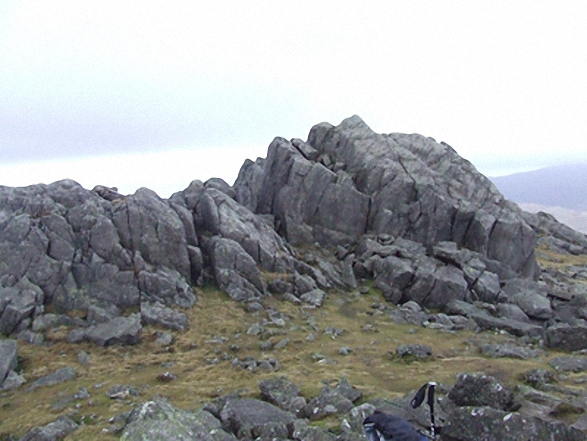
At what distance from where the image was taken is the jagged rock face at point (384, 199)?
2255 inches

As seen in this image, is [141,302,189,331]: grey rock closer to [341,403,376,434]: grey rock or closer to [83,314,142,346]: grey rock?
[83,314,142,346]: grey rock

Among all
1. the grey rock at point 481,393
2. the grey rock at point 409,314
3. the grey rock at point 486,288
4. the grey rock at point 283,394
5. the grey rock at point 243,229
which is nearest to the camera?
the grey rock at point 481,393

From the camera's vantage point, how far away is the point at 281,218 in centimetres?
6056

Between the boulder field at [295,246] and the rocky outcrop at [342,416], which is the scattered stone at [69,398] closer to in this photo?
the rocky outcrop at [342,416]

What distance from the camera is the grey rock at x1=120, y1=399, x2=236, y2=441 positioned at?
721 inches

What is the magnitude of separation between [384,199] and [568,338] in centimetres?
2625

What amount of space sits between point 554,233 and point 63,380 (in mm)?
100962

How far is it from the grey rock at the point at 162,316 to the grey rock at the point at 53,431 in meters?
15.5

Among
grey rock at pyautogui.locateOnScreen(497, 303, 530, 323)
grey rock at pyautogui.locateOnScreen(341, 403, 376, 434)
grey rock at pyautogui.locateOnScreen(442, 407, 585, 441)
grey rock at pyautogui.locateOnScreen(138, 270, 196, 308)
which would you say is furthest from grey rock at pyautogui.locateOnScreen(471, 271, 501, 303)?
grey rock at pyautogui.locateOnScreen(442, 407, 585, 441)

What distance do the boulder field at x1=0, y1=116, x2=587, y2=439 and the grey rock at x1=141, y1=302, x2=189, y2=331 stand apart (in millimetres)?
113

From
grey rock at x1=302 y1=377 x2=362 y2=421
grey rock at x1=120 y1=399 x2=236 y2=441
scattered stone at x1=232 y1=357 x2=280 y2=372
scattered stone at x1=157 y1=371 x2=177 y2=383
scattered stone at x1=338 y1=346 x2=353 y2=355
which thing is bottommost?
scattered stone at x1=338 y1=346 x2=353 y2=355

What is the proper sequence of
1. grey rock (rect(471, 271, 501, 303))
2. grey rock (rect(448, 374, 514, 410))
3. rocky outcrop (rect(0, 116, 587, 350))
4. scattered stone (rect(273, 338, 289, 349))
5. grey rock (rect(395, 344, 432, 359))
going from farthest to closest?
grey rock (rect(471, 271, 501, 303)) → rocky outcrop (rect(0, 116, 587, 350)) → scattered stone (rect(273, 338, 289, 349)) → grey rock (rect(395, 344, 432, 359)) → grey rock (rect(448, 374, 514, 410))

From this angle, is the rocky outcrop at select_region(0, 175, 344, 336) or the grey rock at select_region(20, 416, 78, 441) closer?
the grey rock at select_region(20, 416, 78, 441)

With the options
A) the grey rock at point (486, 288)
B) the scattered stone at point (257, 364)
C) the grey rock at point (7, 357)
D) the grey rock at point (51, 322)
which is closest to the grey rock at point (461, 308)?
the grey rock at point (486, 288)
